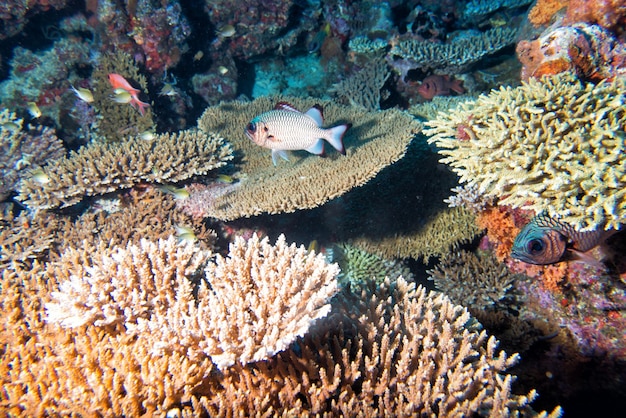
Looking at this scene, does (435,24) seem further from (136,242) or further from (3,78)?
(3,78)

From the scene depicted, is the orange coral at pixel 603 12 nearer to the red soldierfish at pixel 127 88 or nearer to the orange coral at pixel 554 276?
the orange coral at pixel 554 276

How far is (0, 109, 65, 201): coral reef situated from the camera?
236 inches

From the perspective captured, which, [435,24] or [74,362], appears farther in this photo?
[435,24]

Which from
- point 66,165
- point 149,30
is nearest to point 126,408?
point 66,165

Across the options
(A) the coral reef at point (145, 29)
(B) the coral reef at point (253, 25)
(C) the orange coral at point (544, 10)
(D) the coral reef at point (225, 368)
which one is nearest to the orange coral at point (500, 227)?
(D) the coral reef at point (225, 368)

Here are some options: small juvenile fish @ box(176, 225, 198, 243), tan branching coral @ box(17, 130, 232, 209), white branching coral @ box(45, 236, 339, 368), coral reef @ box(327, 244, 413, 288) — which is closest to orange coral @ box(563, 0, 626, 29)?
coral reef @ box(327, 244, 413, 288)

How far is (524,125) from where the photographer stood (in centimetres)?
283

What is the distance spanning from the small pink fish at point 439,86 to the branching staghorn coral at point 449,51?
302 millimetres

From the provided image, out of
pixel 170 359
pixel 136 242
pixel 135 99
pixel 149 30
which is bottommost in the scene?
pixel 136 242

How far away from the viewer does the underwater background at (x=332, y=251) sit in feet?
6.92

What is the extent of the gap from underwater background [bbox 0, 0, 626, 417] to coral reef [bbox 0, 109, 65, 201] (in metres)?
0.04

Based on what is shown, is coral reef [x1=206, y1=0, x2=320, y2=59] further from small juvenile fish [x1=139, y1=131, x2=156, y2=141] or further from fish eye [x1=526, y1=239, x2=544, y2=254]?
fish eye [x1=526, y1=239, x2=544, y2=254]

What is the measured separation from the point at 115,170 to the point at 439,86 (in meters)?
7.08

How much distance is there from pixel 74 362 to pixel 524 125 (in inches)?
148
